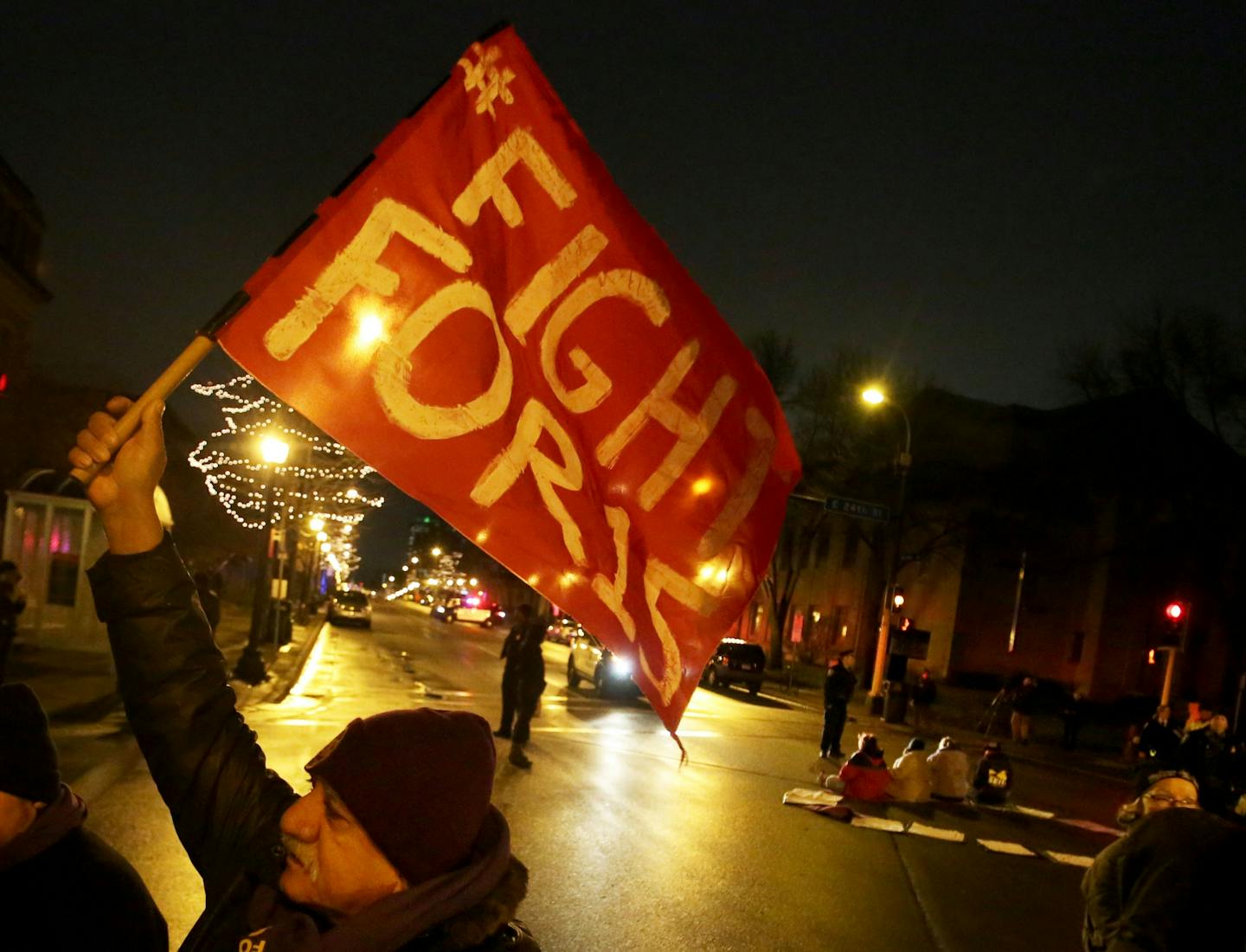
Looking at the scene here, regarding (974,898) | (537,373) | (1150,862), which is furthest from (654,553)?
(974,898)

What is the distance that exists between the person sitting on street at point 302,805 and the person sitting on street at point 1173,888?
8.98 feet

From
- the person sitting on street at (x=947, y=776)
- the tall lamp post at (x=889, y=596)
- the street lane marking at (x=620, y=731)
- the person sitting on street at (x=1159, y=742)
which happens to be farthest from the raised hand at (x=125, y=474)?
the tall lamp post at (x=889, y=596)

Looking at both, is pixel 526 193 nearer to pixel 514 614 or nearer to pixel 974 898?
pixel 974 898

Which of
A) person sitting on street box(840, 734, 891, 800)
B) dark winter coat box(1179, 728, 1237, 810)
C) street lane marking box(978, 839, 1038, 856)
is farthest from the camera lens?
person sitting on street box(840, 734, 891, 800)

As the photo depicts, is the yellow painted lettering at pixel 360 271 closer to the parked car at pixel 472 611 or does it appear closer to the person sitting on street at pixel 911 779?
the person sitting on street at pixel 911 779

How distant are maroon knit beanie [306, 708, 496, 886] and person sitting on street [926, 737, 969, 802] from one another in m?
13.2

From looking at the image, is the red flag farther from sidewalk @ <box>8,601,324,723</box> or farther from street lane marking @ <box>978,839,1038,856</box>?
sidewalk @ <box>8,601,324,723</box>

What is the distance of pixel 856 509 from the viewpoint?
24.7 meters

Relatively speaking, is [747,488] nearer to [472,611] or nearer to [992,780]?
[992,780]

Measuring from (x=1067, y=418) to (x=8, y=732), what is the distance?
38298 mm

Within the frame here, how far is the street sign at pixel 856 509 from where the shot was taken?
24.0 metres

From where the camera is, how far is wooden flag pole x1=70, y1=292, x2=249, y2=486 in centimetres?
228

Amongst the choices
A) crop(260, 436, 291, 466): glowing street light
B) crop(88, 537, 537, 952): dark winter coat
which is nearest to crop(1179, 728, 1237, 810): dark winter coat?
crop(88, 537, 537, 952): dark winter coat

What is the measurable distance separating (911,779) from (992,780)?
1.68 metres
